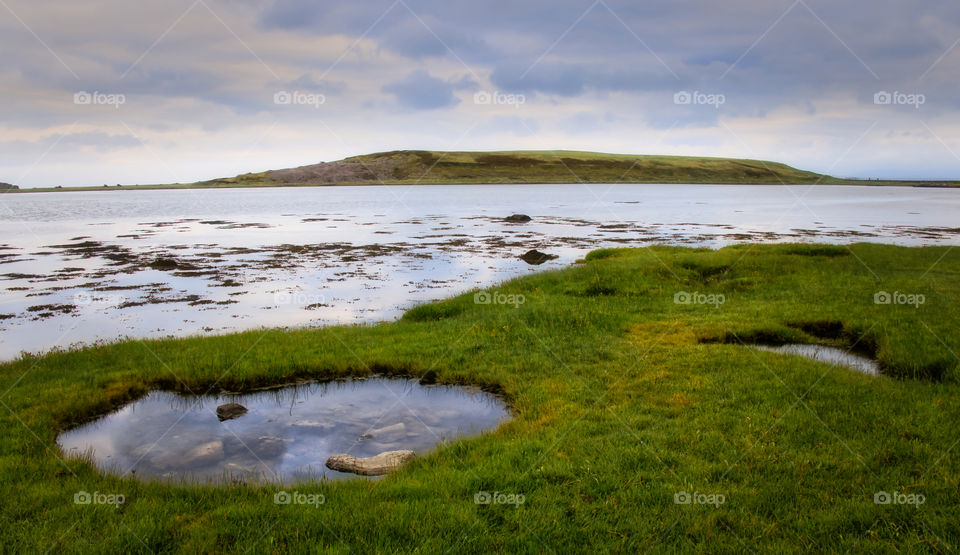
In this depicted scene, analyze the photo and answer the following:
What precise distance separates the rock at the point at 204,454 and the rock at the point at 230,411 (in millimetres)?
1389

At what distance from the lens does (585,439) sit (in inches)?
396

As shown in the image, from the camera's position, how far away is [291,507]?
7863mm

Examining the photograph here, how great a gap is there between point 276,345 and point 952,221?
88.7m

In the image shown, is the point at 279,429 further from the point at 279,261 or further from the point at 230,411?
the point at 279,261

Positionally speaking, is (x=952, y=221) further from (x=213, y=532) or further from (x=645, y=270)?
(x=213, y=532)

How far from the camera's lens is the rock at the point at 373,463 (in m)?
9.58

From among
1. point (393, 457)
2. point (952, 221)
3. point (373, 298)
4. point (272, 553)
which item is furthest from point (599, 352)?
point (952, 221)

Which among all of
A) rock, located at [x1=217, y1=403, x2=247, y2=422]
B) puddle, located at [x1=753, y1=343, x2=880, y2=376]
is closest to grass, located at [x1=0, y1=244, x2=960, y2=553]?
puddle, located at [x1=753, y1=343, x2=880, y2=376]

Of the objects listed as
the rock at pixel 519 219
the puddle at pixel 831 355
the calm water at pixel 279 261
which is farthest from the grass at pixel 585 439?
the rock at pixel 519 219

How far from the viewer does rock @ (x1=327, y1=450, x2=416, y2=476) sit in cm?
958

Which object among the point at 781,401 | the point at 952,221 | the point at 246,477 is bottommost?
the point at 246,477

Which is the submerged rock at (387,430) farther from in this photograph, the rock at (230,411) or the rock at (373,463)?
the rock at (230,411)

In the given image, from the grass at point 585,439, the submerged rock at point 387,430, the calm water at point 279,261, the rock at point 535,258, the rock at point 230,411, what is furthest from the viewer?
the rock at point 535,258

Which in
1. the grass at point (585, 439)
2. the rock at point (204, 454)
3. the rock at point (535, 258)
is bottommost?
the rock at point (204, 454)
